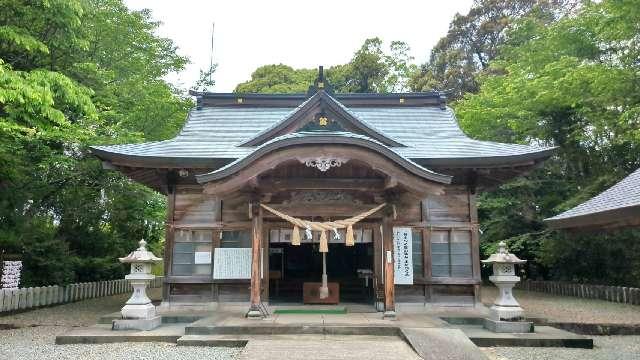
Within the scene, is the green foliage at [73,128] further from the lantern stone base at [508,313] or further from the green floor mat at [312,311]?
the lantern stone base at [508,313]

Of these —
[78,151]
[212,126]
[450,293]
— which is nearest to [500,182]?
[450,293]

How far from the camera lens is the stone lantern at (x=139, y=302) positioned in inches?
341

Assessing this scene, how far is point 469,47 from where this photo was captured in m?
34.6

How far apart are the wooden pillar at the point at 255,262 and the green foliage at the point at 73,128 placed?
15.7 ft

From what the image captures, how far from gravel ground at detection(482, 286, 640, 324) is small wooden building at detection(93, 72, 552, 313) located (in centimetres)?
236

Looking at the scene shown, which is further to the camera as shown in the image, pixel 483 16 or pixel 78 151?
pixel 483 16

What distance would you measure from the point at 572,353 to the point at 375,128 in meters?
6.35

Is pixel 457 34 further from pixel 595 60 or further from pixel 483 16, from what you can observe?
pixel 595 60

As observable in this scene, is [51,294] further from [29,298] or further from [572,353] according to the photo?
[572,353]

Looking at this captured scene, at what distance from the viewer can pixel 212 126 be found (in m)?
12.9

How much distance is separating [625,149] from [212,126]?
14740 mm

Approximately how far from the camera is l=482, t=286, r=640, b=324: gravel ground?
1045cm

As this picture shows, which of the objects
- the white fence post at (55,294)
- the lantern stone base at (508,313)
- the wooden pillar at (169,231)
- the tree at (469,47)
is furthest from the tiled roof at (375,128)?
the tree at (469,47)

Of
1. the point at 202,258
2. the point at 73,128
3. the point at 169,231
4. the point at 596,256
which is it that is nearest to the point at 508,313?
the point at 202,258
